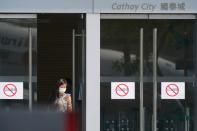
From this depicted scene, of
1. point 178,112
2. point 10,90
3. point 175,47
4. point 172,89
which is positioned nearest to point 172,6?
point 175,47

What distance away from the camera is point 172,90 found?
1175 centimetres

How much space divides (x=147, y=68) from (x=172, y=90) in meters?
0.66

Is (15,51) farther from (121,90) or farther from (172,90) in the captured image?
(172,90)

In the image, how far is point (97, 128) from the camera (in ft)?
37.9

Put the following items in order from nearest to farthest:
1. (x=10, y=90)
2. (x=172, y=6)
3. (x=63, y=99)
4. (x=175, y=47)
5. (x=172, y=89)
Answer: (x=63, y=99)
(x=10, y=90)
(x=172, y=6)
(x=172, y=89)
(x=175, y=47)

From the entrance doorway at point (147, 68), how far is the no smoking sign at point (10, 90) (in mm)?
1630

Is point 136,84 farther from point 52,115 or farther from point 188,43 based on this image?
point 52,115

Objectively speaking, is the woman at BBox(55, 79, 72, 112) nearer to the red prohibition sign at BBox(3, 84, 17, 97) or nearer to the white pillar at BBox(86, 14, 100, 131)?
the white pillar at BBox(86, 14, 100, 131)

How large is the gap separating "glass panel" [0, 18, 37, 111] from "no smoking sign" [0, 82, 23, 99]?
0.27 feet

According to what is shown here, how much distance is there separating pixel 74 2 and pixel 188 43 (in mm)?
2460

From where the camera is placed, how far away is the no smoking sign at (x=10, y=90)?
11.5 metres

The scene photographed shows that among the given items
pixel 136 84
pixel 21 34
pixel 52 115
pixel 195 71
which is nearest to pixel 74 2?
pixel 21 34

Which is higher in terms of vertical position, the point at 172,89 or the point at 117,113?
the point at 172,89

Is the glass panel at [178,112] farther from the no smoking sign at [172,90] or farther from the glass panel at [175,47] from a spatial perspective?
the glass panel at [175,47]
